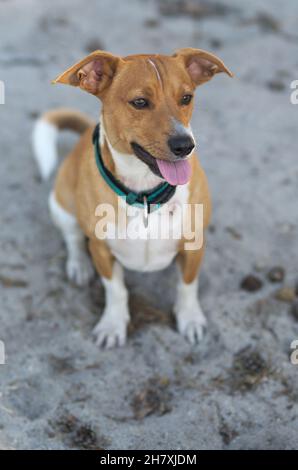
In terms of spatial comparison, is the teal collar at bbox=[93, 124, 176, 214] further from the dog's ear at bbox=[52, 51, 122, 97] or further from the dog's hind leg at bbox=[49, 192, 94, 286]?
the dog's hind leg at bbox=[49, 192, 94, 286]

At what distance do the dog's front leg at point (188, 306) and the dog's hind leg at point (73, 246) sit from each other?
A: 0.59 meters

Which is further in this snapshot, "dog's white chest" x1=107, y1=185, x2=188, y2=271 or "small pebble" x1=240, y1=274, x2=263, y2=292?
"small pebble" x1=240, y1=274, x2=263, y2=292

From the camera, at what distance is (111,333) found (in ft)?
10.3

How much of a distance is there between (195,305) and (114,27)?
130 inches

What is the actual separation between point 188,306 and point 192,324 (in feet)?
0.33

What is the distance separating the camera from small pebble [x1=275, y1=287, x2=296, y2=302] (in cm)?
327

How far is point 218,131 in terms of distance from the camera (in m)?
4.52

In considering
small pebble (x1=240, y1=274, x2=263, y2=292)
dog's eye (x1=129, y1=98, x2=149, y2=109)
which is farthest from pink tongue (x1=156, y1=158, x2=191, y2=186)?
small pebble (x1=240, y1=274, x2=263, y2=292)

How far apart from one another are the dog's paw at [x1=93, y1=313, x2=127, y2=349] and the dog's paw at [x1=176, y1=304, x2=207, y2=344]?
31 centimetres

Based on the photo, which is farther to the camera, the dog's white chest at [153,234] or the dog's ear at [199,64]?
the dog's white chest at [153,234]

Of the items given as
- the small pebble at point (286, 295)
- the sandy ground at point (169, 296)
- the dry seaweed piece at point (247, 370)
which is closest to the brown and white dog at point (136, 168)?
the sandy ground at point (169, 296)

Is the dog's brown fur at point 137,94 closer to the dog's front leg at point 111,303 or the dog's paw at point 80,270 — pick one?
the dog's front leg at point 111,303

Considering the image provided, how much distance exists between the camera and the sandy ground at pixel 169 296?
8.95 feet

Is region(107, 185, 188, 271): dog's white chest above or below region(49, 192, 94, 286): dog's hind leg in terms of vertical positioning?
above
